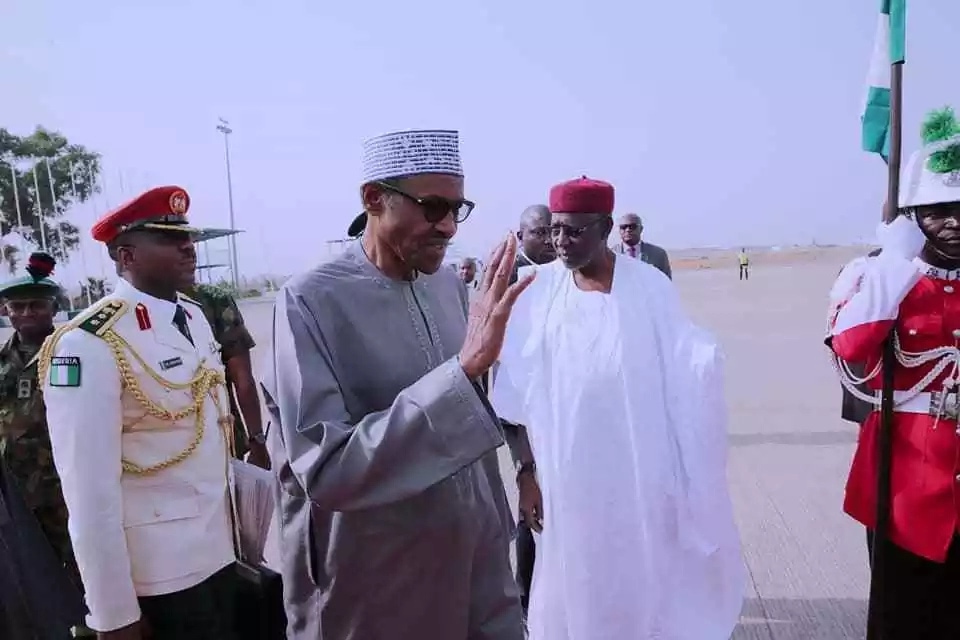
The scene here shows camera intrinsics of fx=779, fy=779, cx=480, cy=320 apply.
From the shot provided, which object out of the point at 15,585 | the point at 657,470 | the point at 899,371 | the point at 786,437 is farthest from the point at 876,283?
the point at 786,437

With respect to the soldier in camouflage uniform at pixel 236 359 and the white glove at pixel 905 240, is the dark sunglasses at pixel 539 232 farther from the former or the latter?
the white glove at pixel 905 240

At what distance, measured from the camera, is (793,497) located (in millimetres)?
5199

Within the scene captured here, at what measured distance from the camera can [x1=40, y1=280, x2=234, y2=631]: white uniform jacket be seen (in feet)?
6.48

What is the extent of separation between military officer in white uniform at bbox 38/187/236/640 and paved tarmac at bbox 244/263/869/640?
2.40 meters

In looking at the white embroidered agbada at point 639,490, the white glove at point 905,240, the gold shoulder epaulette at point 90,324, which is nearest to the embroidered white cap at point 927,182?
the white glove at point 905,240

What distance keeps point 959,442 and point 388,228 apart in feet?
6.89

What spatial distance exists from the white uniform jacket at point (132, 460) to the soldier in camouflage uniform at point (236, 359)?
1.73 m

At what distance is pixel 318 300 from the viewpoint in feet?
5.56

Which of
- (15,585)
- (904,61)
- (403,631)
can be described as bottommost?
(15,585)

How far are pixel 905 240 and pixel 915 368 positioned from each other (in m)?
0.45

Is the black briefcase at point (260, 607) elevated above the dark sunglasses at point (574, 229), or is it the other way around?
the dark sunglasses at point (574, 229)

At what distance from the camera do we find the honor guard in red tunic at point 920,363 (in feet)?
8.59

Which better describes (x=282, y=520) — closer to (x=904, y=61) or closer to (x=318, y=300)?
(x=318, y=300)

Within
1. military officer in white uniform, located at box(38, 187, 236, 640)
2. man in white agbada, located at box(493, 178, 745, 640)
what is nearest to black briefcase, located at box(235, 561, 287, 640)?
military officer in white uniform, located at box(38, 187, 236, 640)
